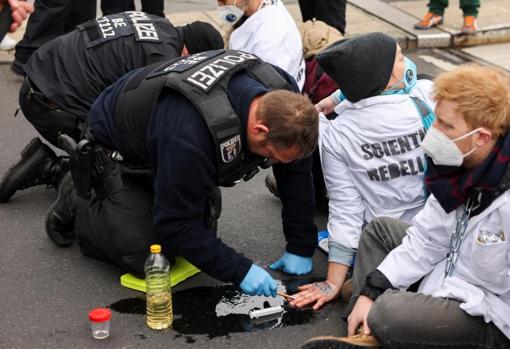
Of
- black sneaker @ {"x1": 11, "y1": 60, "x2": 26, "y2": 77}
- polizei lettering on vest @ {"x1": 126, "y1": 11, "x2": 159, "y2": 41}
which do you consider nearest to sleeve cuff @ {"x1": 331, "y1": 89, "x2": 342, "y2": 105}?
polizei lettering on vest @ {"x1": 126, "y1": 11, "x2": 159, "y2": 41}

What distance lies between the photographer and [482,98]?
272 cm

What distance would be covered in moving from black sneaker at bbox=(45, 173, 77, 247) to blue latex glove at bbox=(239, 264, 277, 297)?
95 cm

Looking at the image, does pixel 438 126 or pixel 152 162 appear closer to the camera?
pixel 438 126

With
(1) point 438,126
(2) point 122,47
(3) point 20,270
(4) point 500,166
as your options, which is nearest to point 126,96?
(2) point 122,47

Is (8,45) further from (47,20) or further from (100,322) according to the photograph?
(100,322)

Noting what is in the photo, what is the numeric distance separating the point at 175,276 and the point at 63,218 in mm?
607

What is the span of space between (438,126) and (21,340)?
166 centimetres

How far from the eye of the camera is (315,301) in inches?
137

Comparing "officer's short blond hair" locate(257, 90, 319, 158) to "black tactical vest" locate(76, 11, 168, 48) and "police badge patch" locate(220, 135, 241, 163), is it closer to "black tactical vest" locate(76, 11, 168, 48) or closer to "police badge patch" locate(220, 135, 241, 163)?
"police badge patch" locate(220, 135, 241, 163)

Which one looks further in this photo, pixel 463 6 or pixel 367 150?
pixel 463 6

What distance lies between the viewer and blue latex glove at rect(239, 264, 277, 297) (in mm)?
3299

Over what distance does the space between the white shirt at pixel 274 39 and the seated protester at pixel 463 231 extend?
1529 millimetres

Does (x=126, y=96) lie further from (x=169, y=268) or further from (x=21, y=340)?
(x=21, y=340)

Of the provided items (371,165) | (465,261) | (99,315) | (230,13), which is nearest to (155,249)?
(99,315)
